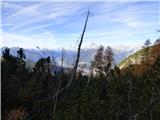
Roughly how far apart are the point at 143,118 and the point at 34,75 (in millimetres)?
10982

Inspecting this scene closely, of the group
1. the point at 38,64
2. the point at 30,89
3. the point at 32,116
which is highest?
the point at 38,64

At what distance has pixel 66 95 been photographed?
28.5 metres

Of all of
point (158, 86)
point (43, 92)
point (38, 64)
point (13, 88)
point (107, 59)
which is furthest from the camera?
point (107, 59)

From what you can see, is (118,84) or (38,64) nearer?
(118,84)

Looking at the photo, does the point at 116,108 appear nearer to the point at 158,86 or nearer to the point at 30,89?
the point at 158,86

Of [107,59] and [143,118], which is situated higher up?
[107,59]

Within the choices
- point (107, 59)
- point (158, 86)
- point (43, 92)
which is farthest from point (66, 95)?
point (107, 59)

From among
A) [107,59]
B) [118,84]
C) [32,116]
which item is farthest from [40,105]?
[107,59]

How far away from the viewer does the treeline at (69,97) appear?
21.3 meters

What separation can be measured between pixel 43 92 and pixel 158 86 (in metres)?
8.64

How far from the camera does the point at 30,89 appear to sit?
26625 millimetres

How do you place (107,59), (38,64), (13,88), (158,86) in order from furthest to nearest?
(107,59)
(38,64)
(13,88)
(158,86)

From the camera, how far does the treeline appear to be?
21.3 m

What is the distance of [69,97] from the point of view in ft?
91.7
